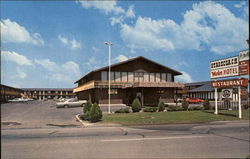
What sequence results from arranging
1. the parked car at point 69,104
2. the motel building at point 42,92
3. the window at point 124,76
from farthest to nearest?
the window at point 124,76 < the parked car at point 69,104 < the motel building at point 42,92

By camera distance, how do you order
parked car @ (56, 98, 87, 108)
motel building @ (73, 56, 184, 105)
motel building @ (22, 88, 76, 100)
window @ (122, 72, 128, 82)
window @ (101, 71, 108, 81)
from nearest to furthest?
motel building @ (22, 88, 76, 100) → parked car @ (56, 98, 87, 108) → motel building @ (73, 56, 184, 105) → window @ (101, 71, 108, 81) → window @ (122, 72, 128, 82)

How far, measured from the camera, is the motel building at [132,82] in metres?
A: 38.5

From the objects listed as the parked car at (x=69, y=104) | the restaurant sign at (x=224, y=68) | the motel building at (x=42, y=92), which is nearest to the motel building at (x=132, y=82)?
the parked car at (x=69, y=104)

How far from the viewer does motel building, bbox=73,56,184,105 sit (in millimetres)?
38500

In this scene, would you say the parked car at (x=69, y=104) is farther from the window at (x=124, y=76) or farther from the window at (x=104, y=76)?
the window at (x=124, y=76)

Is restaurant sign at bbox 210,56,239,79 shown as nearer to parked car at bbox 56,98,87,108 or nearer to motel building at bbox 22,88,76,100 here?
motel building at bbox 22,88,76,100

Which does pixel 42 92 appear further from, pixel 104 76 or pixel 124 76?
pixel 124 76

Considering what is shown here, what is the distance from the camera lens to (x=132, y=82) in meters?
40.5

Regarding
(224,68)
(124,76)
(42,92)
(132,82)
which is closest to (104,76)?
(124,76)

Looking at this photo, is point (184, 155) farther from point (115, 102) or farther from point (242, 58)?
point (115, 102)

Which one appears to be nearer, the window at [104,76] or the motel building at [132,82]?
the motel building at [132,82]

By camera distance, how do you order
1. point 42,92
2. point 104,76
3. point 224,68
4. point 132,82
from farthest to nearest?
point 132,82 < point 104,76 < point 42,92 < point 224,68

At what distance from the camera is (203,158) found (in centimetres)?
616

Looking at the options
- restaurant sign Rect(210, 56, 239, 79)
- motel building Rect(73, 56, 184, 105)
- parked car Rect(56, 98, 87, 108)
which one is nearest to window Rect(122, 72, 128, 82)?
motel building Rect(73, 56, 184, 105)
